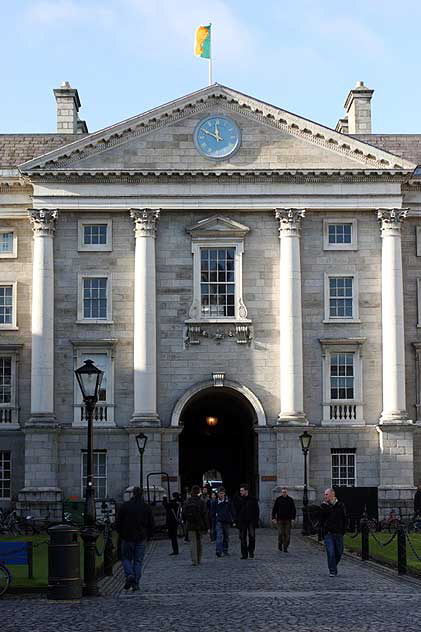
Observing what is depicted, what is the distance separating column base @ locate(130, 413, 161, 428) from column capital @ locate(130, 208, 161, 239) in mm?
7443

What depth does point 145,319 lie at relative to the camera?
52.8 meters

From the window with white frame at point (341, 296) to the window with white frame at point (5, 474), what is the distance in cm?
1455

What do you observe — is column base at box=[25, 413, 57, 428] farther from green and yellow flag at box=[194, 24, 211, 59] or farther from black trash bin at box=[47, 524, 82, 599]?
black trash bin at box=[47, 524, 82, 599]

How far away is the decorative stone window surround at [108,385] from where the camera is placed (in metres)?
53.0

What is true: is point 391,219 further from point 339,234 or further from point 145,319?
point 145,319

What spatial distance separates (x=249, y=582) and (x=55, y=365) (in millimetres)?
26867

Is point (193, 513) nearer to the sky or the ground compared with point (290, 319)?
nearer to the ground

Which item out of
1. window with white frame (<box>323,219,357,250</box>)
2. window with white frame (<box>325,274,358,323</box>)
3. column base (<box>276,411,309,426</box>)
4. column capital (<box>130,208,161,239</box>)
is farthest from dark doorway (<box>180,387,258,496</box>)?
window with white frame (<box>323,219,357,250</box>)

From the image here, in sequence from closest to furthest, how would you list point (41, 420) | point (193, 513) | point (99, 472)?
point (193, 513), point (41, 420), point (99, 472)

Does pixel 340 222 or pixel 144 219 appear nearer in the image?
pixel 144 219

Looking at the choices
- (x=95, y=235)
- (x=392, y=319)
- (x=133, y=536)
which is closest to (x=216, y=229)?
(x=95, y=235)

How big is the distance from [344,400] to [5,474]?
14417 mm

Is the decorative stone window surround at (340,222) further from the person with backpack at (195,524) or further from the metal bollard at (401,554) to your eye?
the metal bollard at (401,554)

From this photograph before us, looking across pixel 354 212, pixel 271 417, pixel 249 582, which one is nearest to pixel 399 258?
pixel 354 212
